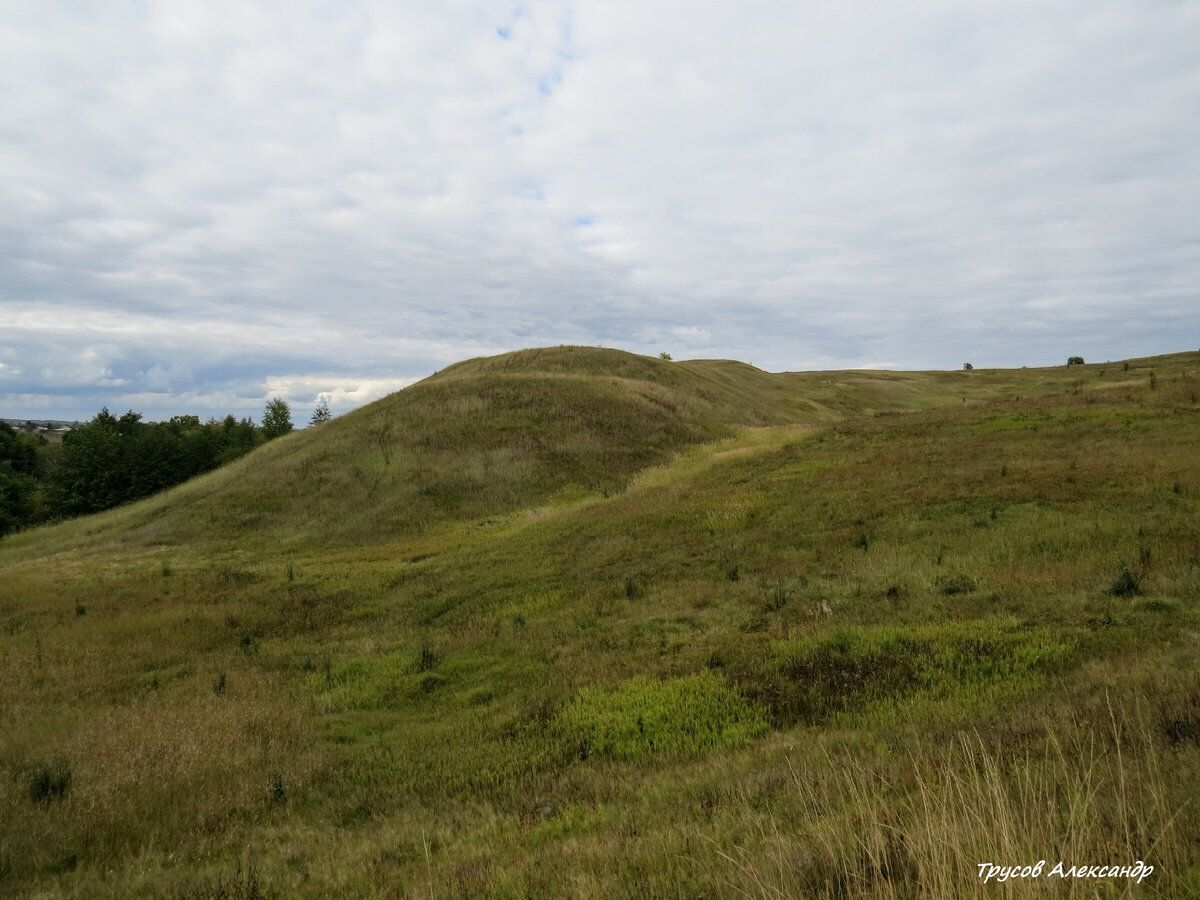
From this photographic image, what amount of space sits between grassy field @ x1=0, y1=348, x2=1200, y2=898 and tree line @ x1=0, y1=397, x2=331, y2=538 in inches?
1986

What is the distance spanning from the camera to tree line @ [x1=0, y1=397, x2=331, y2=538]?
74500mm

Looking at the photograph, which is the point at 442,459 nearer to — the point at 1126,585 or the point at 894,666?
the point at 894,666

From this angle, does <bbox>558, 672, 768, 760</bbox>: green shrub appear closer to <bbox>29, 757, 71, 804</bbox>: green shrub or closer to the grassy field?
the grassy field

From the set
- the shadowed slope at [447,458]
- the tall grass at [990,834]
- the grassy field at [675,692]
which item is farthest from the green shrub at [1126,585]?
the shadowed slope at [447,458]

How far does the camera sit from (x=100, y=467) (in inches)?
3041

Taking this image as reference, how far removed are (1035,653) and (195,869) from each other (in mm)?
10922

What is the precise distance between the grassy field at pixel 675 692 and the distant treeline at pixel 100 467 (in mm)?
56459

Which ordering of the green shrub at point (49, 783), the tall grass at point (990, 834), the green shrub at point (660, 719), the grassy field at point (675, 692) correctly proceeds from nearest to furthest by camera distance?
1. the tall grass at point (990, 834)
2. the grassy field at point (675, 692)
3. the green shrub at point (49, 783)
4. the green shrub at point (660, 719)

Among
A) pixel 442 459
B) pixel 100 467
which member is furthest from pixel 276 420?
pixel 442 459

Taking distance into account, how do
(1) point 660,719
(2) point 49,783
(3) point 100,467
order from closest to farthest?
(2) point 49,783 < (1) point 660,719 < (3) point 100,467

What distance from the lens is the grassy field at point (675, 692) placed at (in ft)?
16.6

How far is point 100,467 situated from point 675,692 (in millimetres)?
90087

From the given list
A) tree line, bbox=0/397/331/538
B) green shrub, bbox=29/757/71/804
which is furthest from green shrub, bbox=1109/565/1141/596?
tree line, bbox=0/397/331/538

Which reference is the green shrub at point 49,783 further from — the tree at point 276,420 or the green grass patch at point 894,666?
the tree at point 276,420
